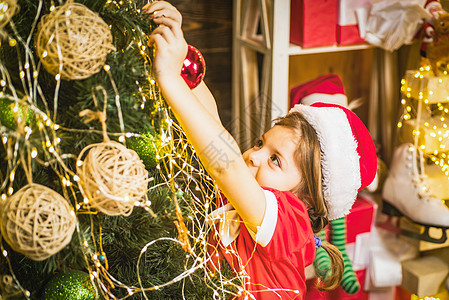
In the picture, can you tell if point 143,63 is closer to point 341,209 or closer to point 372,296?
point 341,209

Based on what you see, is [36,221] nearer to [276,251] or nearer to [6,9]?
[6,9]

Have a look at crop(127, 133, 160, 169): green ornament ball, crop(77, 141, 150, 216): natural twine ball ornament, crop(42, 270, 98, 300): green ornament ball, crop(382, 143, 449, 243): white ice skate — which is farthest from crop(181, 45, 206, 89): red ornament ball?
A: crop(382, 143, 449, 243): white ice skate

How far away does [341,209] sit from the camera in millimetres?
959

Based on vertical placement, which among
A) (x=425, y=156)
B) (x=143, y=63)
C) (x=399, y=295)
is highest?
(x=143, y=63)

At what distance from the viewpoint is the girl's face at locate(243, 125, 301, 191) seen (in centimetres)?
91

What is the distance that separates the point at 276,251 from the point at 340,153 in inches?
9.0

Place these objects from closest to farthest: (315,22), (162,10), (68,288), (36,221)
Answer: (36,221)
(68,288)
(162,10)
(315,22)

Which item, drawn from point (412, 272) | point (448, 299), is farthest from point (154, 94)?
point (448, 299)

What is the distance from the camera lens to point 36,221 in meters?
0.57

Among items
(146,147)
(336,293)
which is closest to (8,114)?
(146,147)

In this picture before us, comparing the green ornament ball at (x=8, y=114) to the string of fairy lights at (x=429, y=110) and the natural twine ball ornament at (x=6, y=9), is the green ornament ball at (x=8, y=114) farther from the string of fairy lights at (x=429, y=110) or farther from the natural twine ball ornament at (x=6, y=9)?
the string of fairy lights at (x=429, y=110)

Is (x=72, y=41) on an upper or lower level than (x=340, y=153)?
upper

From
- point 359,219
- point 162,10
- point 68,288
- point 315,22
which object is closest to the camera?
point 68,288

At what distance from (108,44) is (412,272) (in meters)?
1.30
